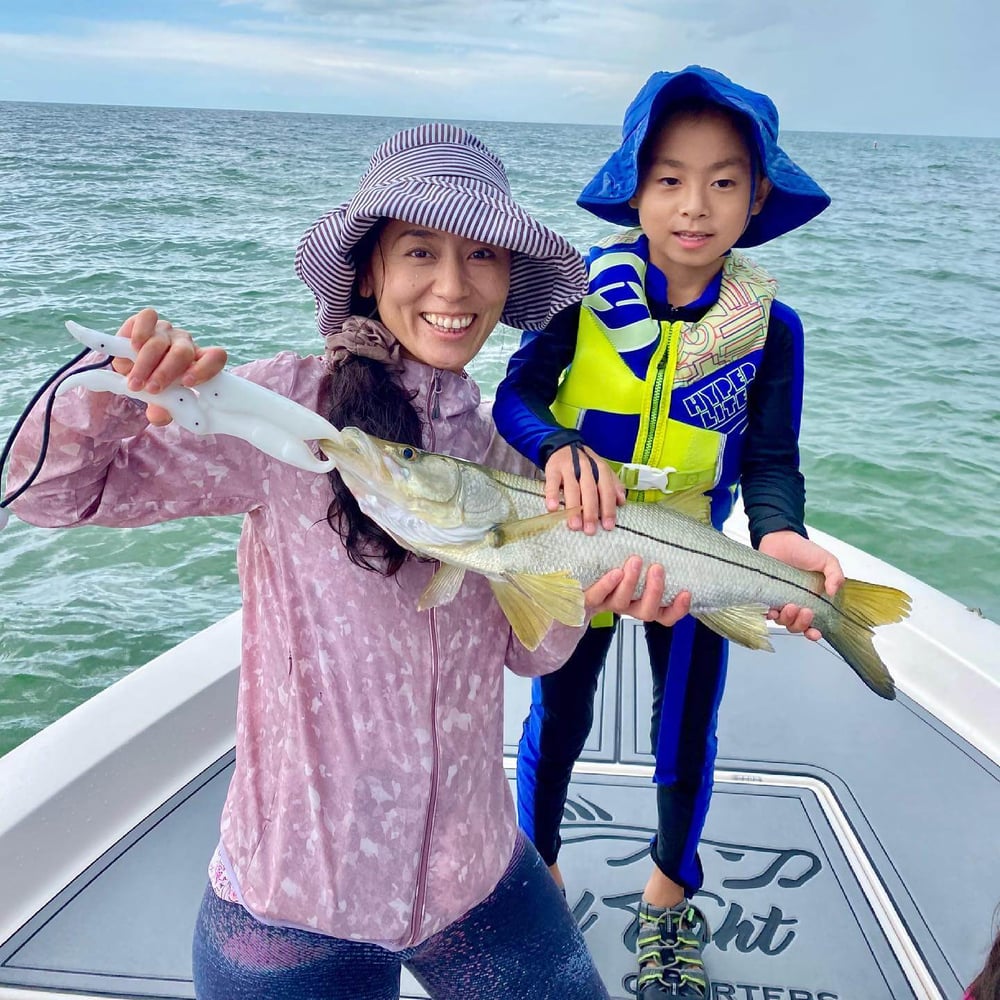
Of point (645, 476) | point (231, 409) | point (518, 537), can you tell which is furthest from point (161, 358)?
point (645, 476)

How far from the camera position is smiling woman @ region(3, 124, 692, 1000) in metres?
1.49

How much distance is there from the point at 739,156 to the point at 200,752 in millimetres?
2385

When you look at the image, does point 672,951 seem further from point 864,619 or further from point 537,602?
point 537,602

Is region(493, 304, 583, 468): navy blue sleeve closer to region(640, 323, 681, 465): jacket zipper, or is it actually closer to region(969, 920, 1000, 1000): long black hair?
region(640, 323, 681, 465): jacket zipper

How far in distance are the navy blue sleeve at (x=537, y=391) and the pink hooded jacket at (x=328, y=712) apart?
0.38 m

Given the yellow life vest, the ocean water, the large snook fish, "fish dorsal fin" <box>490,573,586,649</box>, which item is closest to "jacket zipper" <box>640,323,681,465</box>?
the yellow life vest

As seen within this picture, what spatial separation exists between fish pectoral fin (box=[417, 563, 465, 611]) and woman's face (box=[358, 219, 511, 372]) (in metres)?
0.37

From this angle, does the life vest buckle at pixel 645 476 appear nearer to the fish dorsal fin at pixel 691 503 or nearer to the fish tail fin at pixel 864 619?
the fish dorsal fin at pixel 691 503

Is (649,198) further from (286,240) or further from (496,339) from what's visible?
(286,240)

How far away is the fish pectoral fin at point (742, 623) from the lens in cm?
197

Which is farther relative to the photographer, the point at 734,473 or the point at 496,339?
the point at 496,339

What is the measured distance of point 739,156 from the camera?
6.94 ft

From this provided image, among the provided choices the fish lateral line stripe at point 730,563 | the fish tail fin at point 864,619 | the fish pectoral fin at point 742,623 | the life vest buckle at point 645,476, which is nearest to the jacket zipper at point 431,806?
the fish lateral line stripe at point 730,563

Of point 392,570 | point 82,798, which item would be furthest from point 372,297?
point 82,798
